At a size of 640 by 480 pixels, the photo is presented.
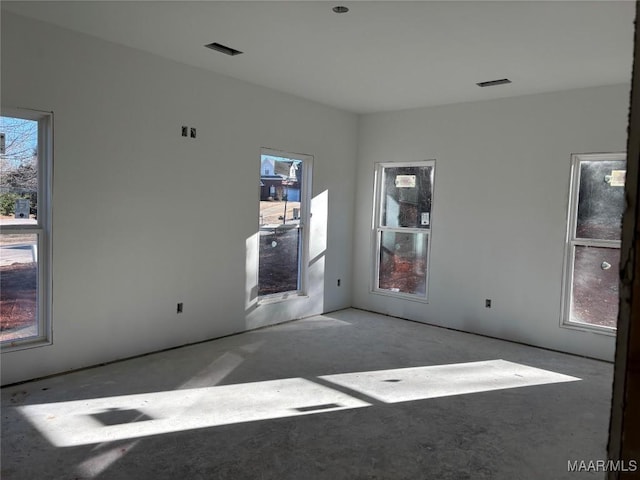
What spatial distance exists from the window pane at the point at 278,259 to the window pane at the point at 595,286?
310 centimetres

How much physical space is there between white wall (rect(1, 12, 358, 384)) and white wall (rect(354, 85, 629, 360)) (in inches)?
65.9

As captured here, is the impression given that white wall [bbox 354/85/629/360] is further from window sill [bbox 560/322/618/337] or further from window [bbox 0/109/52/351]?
window [bbox 0/109/52/351]

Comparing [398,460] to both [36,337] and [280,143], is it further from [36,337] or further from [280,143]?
[280,143]

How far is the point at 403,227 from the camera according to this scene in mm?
6109

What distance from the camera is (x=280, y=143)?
5328mm

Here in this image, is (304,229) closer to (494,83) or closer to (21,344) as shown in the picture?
(494,83)

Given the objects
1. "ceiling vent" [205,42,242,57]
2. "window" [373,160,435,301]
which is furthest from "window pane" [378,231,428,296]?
"ceiling vent" [205,42,242,57]

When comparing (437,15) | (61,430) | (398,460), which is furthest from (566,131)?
(61,430)

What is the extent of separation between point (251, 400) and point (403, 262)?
332cm

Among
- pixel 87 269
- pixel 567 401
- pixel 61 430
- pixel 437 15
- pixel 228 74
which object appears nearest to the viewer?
pixel 61 430

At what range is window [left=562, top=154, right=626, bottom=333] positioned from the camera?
4.58 meters

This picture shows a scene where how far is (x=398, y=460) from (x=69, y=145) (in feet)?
10.7

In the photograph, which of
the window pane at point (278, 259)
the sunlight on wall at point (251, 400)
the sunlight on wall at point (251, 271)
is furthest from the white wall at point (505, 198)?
the sunlight on wall at point (251, 271)

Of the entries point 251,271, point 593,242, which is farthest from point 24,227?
point 593,242
